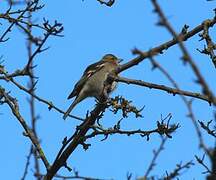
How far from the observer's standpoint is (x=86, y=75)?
10.1m

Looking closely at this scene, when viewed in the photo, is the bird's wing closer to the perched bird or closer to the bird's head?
the perched bird

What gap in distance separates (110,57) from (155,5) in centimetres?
1031

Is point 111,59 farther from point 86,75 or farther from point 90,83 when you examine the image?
point 90,83

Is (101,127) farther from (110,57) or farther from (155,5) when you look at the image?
(110,57)

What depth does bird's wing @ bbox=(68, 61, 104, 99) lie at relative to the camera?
977cm

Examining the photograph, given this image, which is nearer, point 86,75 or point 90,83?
point 90,83

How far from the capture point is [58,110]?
17.8ft

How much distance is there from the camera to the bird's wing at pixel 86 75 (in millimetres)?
9766

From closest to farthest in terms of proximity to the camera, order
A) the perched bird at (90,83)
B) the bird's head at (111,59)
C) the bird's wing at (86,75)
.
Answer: the perched bird at (90,83), the bird's wing at (86,75), the bird's head at (111,59)

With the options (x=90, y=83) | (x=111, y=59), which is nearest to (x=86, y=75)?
(x=90, y=83)

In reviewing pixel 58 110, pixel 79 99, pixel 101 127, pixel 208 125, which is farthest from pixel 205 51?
pixel 79 99

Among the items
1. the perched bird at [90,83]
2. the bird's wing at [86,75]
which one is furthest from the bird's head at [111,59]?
the perched bird at [90,83]

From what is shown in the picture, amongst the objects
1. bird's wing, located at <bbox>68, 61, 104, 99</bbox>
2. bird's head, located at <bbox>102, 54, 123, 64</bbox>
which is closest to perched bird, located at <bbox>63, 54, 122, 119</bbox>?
bird's wing, located at <bbox>68, 61, 104, 99</bbox>

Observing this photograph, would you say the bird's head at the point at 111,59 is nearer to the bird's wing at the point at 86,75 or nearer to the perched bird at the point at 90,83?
the bird's wing at the point at 86,75
